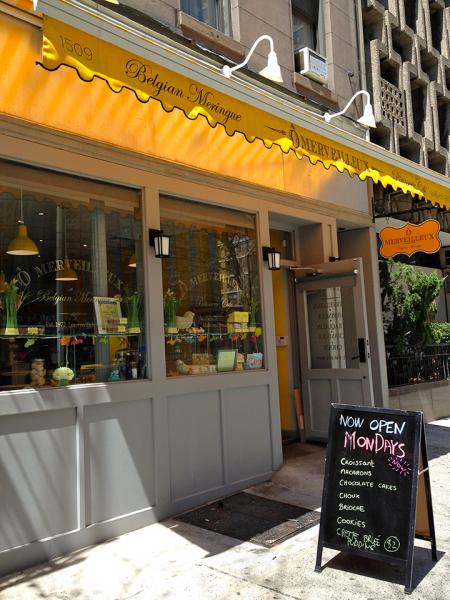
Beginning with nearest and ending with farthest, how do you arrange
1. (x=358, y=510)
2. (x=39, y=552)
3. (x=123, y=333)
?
1. (x=358, y=510)
2. (x=39, y=552)
3. (x=123, y=333)

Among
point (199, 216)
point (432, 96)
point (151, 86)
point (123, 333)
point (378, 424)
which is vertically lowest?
point (378, 424)

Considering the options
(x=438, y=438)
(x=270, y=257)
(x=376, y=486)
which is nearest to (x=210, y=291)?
(x=270, y=257)

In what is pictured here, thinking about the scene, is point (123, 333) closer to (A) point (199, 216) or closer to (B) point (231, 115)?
(A) point (199, 216)

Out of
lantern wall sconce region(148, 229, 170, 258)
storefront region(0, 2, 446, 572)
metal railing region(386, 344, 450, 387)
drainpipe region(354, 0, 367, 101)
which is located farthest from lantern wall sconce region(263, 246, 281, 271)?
drainpipe region(354, 0, 367, 101)

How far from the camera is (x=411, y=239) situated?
867cm

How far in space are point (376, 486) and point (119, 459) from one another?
7.16 ft

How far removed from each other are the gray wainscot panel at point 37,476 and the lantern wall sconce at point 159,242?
169 cm

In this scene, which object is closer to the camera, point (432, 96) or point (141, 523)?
point (141, 523)

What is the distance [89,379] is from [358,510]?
2.48m

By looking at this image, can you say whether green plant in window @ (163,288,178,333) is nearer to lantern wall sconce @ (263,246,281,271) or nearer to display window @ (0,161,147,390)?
display window @ (0,161,147,390)

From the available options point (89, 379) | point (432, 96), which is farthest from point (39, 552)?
point (432, 96)

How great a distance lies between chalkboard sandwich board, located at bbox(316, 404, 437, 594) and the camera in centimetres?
367

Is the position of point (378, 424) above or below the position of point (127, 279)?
below

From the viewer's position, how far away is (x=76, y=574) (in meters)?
3.92
